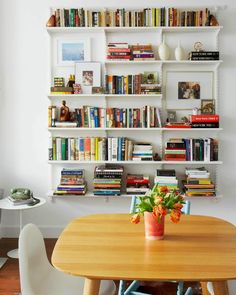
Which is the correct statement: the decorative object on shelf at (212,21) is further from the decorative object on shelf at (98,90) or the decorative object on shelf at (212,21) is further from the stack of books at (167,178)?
the stack of books at (167,178)

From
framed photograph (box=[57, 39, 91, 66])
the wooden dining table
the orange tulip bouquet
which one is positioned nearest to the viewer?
the wooden dining table

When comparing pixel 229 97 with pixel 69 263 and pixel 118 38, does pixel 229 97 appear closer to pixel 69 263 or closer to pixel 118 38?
pixel 118 38

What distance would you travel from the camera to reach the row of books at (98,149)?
4133mm

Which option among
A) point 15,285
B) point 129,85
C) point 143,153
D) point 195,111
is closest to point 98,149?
point 143,153

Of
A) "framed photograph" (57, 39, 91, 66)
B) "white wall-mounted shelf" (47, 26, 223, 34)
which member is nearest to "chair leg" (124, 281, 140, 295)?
"framed photograph" (57, 39, 91, 66)

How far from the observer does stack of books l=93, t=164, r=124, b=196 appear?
13.5 feet

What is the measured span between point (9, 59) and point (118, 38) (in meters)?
1.21

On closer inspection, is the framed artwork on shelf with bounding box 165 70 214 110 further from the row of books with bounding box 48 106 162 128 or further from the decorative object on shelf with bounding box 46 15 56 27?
the decorative object on shelf with bounding box 46 15 56 27

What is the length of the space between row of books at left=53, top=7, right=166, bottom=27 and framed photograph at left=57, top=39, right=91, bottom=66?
187mm

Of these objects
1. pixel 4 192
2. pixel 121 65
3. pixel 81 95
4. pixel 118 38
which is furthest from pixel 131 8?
pixel 4 192

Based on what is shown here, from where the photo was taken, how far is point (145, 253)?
194cm

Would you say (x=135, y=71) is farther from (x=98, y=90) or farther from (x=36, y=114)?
(x=36, y=114)

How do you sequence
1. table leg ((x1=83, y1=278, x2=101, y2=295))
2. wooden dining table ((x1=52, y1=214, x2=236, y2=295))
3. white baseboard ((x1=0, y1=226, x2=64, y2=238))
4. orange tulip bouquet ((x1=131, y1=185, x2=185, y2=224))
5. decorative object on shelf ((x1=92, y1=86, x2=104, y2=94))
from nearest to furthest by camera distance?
wooden dining table ((x1=52, y1=214, x2=236, y2=295)) → table leg ((x1=83, y1=278, x2=101, y2=295)) → orange tulip bouquet ((x1=131, y1=185, x2=185, y2=224)) → decorative object on shelf ((x1=92, y1=86, x2=104, y2=94)) → white baseboard ((x1=0, y1=226, x2=64, y2=238))

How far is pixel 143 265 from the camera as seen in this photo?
5.88 feet
